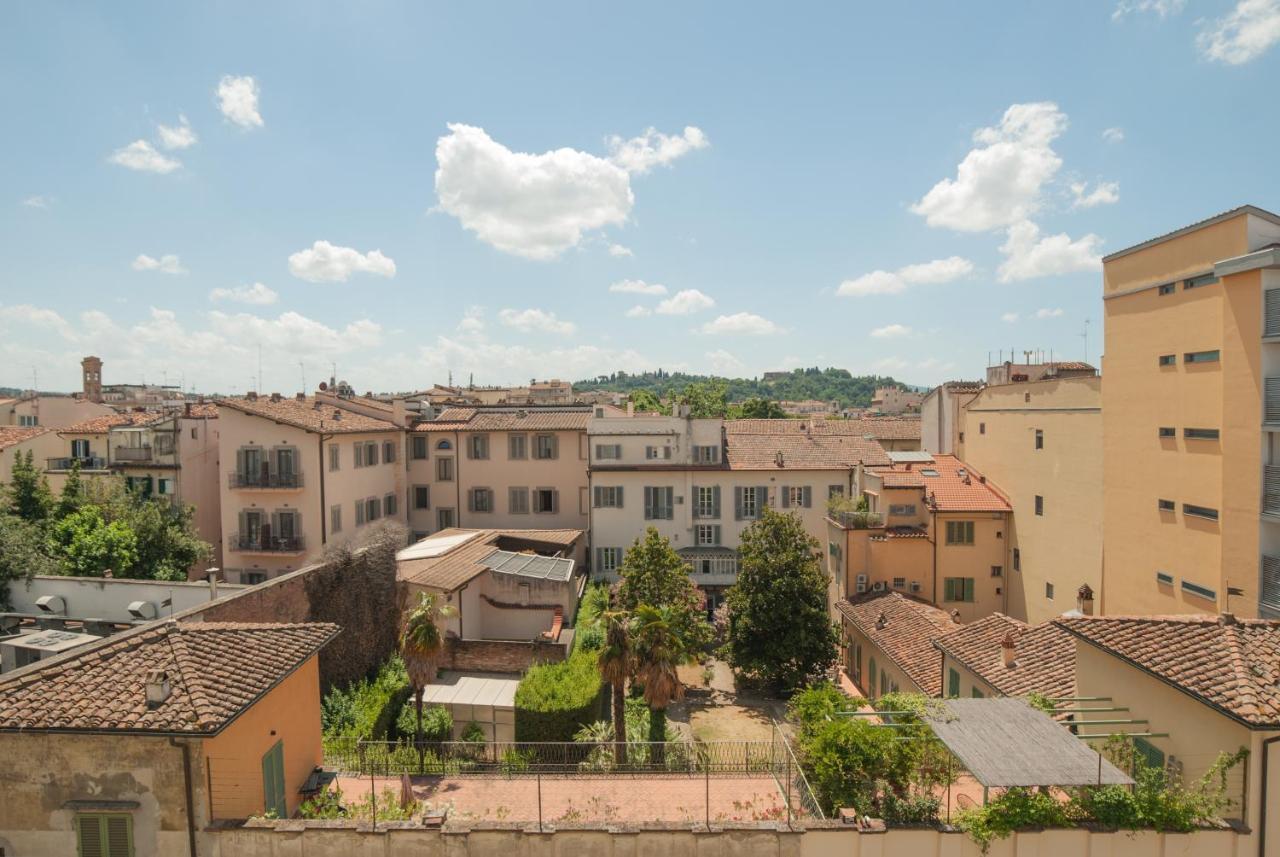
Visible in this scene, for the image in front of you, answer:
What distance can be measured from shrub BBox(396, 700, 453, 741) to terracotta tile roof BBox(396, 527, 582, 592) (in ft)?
12.9

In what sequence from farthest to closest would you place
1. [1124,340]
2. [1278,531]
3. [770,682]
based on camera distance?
[770,682] < [1124,340] < [1278,531]

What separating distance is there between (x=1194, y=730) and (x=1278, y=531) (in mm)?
11296

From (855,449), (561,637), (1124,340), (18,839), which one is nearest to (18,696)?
(18,839)

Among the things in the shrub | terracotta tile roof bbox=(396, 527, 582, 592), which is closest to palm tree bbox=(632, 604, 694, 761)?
the shrub

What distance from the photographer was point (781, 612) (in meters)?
25.6

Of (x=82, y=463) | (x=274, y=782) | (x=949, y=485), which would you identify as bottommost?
(x=274, y=782)

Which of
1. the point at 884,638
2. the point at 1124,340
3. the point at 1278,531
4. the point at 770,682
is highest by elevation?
the point at 1124,340

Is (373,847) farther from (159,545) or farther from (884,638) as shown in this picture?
(159,545)

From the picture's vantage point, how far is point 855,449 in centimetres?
3725

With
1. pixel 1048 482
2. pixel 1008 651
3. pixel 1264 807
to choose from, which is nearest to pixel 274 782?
pixel 1264 807

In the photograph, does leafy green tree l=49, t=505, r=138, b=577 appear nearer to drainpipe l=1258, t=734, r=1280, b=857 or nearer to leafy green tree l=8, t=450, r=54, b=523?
leafy green tree l=8, t=450, r=54, b=523

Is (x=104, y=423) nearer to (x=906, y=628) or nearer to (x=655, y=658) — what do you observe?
(x=655, y=658)

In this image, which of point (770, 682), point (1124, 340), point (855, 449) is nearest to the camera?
point (1124, 340)

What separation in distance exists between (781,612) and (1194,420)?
14.7 metres
